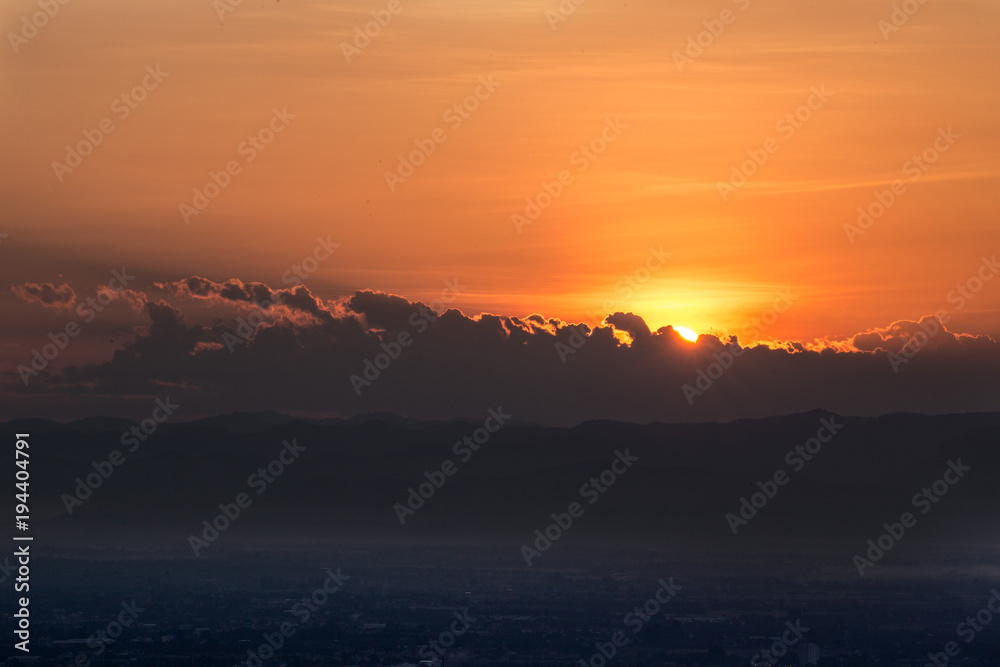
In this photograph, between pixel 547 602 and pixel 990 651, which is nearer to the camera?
pixel 990 651

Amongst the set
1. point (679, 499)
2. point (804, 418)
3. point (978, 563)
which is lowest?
point (978, 563)

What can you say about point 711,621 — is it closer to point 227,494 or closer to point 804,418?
point 804,418

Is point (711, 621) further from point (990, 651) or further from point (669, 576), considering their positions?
point (669, 576)

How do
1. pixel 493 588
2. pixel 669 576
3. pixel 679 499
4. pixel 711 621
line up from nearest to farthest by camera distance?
pixel 711 621 < pixel 493 588 < pixel 669 576 < pixel 679 499

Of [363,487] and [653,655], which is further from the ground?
[363,487]

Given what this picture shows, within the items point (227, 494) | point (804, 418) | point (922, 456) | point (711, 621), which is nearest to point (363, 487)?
point (227, 494)

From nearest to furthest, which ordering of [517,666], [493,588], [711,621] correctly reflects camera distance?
[517,666], [711,621], [493,588]

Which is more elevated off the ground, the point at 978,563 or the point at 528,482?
the point at 528,482

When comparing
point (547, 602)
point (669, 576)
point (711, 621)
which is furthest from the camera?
point (669, 576)

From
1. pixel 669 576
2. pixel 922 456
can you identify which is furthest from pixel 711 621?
pixel 922 456
